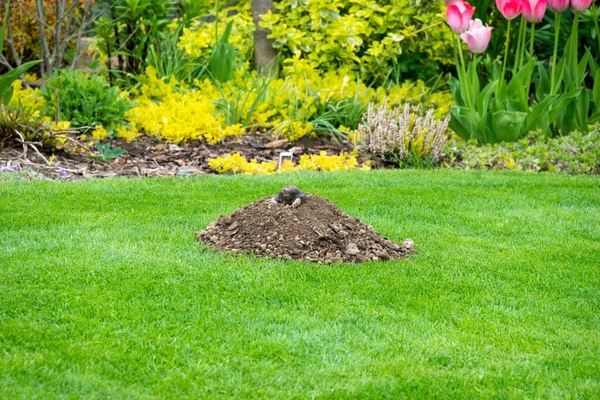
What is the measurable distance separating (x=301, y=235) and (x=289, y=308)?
0.76m

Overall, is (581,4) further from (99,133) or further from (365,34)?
(99,133)

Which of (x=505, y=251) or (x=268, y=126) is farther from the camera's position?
(x=268, y=126)

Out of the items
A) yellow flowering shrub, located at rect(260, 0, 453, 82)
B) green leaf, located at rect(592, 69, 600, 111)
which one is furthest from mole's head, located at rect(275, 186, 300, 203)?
yellow flowering shrub, located at rect(260, 0, 453, 82)

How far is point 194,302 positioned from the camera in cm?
343

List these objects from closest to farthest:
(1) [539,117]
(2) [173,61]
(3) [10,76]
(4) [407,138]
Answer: (3) [10,76], (4) [407,138], (1) [539,117], (2) [173,61]

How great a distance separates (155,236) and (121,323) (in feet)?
4.14

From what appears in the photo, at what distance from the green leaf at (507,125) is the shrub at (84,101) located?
3330mm

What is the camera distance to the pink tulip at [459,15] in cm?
670

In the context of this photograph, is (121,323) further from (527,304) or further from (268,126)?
(268,126)

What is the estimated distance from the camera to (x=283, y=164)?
267 inches

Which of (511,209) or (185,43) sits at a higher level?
(185,43)

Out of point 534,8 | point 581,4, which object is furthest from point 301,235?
point 581,4

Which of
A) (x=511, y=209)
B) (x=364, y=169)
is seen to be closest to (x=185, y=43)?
(x=364, y=169)

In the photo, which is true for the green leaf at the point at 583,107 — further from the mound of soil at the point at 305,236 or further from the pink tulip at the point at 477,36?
the mound of soil at the point at 305,236
